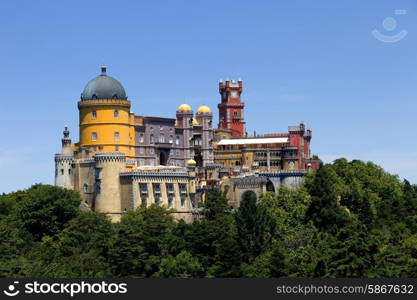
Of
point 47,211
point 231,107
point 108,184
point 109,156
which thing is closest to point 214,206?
point 108,184

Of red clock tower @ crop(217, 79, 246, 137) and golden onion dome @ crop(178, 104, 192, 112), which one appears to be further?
red clock tower @ crop(217, 79, 246, 137)

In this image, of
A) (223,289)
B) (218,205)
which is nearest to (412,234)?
(218,205)

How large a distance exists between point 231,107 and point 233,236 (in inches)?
2741

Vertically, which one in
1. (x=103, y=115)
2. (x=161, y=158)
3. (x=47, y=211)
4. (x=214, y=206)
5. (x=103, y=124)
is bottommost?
(x=214, y=206)

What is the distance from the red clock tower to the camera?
18912cm

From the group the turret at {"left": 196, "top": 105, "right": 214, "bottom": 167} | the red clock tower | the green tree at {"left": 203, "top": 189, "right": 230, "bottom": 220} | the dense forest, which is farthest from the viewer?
the red clock tower

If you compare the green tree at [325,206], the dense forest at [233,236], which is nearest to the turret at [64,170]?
the dense forest at [233,236]

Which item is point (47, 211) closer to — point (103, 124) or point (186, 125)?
point (103, 124)

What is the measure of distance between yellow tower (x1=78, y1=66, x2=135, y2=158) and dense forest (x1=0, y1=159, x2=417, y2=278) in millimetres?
9862

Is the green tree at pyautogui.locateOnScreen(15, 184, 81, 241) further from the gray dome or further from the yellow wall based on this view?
the gray dome

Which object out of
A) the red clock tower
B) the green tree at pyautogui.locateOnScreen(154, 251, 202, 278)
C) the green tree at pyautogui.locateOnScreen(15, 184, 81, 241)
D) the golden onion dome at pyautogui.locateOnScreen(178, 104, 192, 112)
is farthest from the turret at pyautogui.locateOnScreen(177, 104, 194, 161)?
the green tree at pyautogui.locateOnScreen(154, 251, 202, 278)

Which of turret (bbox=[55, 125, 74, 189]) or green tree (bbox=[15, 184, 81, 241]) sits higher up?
turret (bbox=[55, 125, 74, 189])

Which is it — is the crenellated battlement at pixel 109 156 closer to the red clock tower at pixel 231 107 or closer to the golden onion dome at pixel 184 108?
the golden onion dome at pixel 184 108

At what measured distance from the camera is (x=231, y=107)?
623 feet
